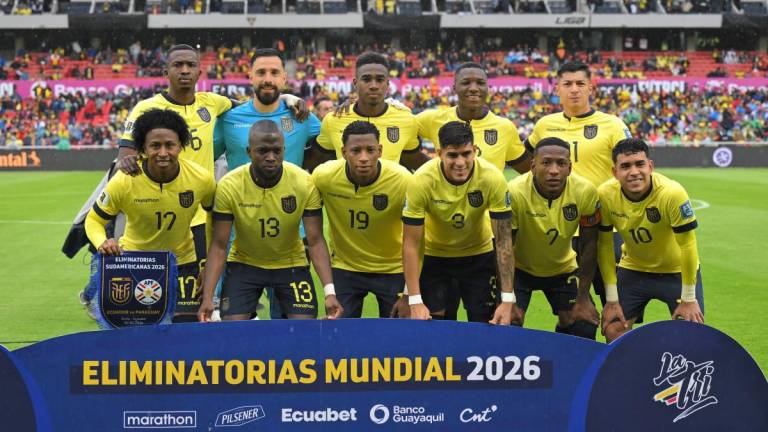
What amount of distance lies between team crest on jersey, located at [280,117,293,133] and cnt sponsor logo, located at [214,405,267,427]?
3.41 meters

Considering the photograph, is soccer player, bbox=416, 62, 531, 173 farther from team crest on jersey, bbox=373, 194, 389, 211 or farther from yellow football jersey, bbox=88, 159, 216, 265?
yellow football jersey, bbox=88, 159, 216, 265

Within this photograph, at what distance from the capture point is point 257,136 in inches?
262

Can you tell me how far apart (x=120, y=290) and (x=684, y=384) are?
344cm

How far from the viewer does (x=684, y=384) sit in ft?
17.5

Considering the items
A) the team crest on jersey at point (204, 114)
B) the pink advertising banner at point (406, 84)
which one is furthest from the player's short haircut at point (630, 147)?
the pink advertising banner at point (406, 84)

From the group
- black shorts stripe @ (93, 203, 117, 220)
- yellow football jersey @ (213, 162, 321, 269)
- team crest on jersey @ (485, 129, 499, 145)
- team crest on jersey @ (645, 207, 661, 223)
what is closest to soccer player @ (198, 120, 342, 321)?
yellow football jersey @ (213, 162, 321, 269)

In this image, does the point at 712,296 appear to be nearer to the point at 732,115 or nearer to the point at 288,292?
the point at 288,292

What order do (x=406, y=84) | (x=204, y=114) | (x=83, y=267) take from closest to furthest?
1. (x=204, y=114)
2. (x=83, y=267)
3. (x=406, y=84)

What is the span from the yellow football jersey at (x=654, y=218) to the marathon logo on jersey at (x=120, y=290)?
335 cm

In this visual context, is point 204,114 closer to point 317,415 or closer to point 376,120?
point 376,120

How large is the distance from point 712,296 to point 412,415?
21.5 feet

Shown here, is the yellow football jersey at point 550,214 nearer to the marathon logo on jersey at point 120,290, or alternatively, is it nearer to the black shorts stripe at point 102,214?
the marathon logo on jersey at point 120,290

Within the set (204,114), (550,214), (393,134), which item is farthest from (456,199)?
(204,114)

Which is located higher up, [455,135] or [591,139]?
[455,135]
